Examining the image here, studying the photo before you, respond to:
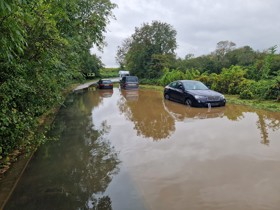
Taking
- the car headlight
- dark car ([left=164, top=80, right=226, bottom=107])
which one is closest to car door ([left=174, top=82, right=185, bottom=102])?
dark car ([left=164, top=80, right=226, bottom=107])

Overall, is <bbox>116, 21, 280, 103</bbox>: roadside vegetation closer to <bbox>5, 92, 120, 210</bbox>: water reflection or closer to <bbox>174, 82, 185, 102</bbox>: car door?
<bbox>174, 82, 185, 102</bbox>: car door

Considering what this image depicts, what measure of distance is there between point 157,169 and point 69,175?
1.85 metres

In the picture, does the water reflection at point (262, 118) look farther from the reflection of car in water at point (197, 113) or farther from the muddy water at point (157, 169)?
the reflection of car in water at point (197, 113)

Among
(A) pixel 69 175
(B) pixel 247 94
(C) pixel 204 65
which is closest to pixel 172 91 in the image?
(B) pixel 247 94

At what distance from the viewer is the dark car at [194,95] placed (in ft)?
46.1

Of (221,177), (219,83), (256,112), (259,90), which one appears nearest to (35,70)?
(221,177)

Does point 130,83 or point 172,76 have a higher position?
point 172,76

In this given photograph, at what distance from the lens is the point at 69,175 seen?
17.8 feet

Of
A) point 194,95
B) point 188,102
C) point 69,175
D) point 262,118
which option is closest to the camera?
point 69,175

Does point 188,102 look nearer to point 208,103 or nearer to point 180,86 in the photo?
point 208,103

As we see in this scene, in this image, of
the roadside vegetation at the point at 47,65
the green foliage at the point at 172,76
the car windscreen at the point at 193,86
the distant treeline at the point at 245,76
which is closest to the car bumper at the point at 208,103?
the car windscreen at the point at 193,86

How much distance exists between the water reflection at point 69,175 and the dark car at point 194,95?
23.9 feet

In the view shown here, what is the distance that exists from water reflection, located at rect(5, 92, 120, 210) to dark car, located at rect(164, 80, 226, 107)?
286 inches

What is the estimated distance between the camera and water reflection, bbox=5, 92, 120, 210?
4.33 m
